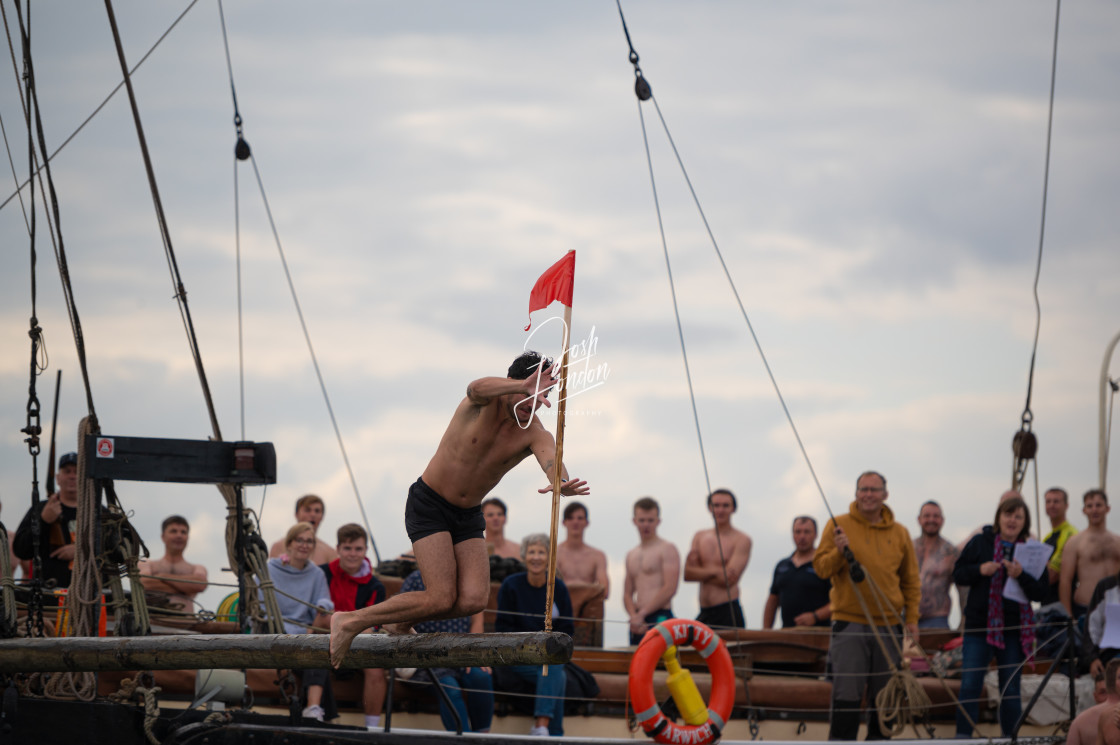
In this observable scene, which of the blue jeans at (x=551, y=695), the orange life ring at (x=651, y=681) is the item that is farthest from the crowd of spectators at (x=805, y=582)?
the orange life ring at (x=651, y=681)

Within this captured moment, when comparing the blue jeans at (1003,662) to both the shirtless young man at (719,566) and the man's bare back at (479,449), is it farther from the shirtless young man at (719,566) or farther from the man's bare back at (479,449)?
the man's bare back at (479,449)

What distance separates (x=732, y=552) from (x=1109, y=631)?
2.79m

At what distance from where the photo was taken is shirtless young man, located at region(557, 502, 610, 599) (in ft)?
35.1

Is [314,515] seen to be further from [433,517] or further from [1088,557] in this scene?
[1088,557]

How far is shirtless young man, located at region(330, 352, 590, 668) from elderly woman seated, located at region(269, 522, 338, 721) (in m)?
3.11

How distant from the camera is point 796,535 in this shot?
1107 cm

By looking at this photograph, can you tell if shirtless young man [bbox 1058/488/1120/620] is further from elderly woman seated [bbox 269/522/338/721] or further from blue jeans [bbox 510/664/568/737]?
elderly woman seated [bbox 269/522/338/721]

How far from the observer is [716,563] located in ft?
35.3

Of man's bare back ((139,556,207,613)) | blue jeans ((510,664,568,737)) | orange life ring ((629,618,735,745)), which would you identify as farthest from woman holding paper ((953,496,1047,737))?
man's bare back ((139,556,207,613))

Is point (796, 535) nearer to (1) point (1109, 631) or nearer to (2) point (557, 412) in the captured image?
(1) point (1109, 631)

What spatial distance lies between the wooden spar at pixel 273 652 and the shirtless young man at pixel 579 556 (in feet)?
13.8

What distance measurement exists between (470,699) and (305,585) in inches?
55.0

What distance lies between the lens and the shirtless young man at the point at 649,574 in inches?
410

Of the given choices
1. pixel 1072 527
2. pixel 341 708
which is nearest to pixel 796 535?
pixel 1072 527
